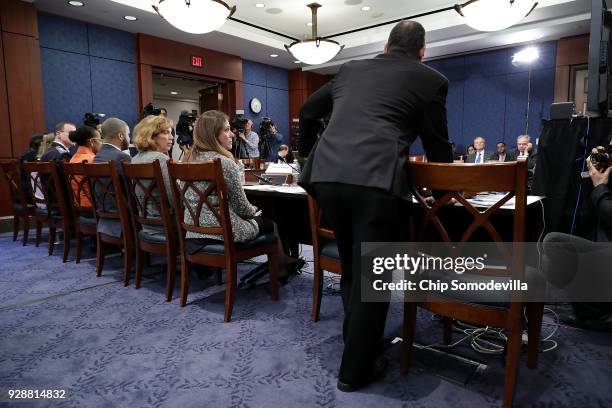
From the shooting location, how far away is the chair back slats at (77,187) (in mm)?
2879

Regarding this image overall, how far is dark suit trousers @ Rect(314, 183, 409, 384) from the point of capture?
1329 mm

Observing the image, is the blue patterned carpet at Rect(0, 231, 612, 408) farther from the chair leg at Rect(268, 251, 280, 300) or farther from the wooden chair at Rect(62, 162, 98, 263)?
the wooden chair at Rect(62, 162, 98, 263)

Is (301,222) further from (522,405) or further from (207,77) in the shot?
(207,77)

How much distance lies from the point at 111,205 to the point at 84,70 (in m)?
4.10

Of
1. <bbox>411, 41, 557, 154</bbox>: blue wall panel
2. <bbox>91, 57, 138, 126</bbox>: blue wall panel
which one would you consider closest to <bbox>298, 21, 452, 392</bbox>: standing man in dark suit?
<bbox>91, 57, 138, 126</bbox>: blue wall panel

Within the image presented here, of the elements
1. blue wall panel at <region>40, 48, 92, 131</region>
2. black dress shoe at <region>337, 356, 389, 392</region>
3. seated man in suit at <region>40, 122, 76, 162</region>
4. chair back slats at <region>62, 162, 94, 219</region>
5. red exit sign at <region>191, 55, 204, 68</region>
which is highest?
red exit sign at <region>191, 55, 204, 68</region>

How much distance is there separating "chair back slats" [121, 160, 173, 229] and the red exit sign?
530cm

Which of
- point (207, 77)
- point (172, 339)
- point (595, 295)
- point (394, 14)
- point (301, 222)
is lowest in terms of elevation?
point (172, 339)

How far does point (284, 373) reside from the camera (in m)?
1.60

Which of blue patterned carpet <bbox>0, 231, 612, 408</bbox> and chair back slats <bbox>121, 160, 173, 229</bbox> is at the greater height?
chair back slats <bbox>121, 160, 173, 229</bbox>

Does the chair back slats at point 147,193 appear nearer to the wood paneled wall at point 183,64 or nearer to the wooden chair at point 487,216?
the wooden chair at point 487,216

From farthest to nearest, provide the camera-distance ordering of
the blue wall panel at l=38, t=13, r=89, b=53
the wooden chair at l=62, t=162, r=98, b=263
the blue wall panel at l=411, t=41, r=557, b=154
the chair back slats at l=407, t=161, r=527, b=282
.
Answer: the blue wall panel at l=411, t=41, r=557, b=154
the blue wall panel at l=38, t=13, r=89, b=53
the wooden chair at l=62, t=162, r=98, b=263
the chair back slats at l=407, t=161, r=527, b=282

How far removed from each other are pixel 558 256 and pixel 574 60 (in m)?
6.55

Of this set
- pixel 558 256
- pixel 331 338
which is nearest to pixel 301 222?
pixel 331 338
